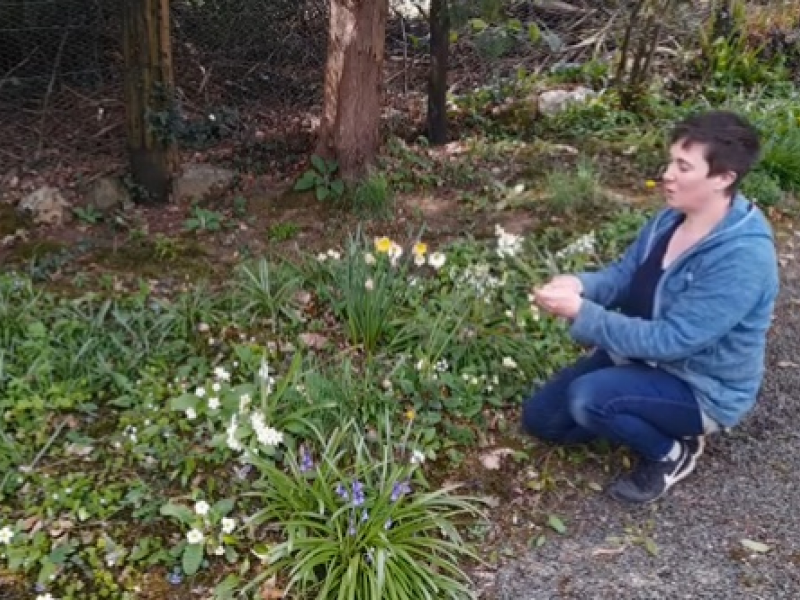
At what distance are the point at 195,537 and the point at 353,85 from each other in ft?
9.40

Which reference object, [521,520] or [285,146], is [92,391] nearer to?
[521,520]

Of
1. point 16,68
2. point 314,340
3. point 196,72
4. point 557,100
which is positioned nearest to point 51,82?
point 16,68

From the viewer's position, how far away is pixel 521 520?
3023 mm

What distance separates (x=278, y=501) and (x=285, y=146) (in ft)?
10.0

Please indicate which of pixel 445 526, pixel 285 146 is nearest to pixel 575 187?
pixel 285 146

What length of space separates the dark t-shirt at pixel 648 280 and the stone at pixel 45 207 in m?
3.08

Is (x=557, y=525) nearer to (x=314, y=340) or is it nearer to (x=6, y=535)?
(x=314, y=340)

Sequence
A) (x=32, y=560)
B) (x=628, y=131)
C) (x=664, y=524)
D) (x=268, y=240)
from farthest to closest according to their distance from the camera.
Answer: (x=628, y=131)
(x=268, y=240)
(x=664, y=524)
(x=32, y=560)

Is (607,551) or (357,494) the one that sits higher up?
(357,494)

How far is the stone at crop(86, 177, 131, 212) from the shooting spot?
4.85 meters

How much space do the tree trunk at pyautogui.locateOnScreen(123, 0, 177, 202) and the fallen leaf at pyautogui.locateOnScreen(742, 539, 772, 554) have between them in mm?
3402

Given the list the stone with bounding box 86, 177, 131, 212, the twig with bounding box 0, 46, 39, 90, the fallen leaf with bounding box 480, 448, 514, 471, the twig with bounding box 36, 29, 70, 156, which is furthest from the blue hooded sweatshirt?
the twig with bounding box 0, 46, 39, 90

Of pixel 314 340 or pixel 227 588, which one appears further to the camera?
pixel 314 340

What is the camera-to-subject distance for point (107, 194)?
4867 millimetres
